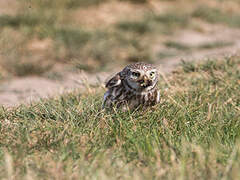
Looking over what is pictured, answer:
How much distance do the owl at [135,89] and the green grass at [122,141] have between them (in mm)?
106

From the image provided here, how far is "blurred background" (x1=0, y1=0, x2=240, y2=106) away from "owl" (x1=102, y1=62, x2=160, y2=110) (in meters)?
1.90

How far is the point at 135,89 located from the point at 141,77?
139 millimetres

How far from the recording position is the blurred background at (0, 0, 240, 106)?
6.93m

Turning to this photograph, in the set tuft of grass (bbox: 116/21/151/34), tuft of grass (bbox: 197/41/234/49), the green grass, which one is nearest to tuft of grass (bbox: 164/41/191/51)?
tuft of grass (bbox: 197/41/234/49)

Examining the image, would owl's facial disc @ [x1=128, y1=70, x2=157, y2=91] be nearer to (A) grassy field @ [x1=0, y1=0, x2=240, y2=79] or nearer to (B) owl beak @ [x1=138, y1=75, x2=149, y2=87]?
(B) owl beak @ [x1=138, y1=75, x2=149, y2=87]

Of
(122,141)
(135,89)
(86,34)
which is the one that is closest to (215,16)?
(86,34)

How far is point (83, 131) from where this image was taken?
3.39 m

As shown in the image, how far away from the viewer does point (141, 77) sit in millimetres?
3750

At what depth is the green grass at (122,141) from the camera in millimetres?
2725

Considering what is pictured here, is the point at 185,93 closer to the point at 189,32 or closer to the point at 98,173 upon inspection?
the point at 98,173

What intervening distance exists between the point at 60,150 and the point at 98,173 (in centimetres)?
48

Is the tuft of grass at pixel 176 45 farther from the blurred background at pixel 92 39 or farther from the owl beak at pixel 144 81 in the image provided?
the owl beak at pixel 144 81

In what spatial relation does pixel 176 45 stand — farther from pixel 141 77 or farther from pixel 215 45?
pixel 141 77

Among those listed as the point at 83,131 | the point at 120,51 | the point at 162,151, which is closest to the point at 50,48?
the point at 120,51
